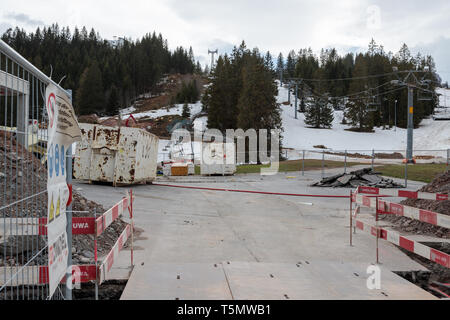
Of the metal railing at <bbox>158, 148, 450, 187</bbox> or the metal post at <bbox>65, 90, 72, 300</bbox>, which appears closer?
the metal post at <bbox>65, 90, 72, 300</bbox>

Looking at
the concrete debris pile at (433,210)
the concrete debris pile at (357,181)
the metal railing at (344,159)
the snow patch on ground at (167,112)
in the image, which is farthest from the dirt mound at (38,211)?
the snow patch on ground at (167,112)

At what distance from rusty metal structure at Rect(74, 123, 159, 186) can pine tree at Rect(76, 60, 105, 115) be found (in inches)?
3209

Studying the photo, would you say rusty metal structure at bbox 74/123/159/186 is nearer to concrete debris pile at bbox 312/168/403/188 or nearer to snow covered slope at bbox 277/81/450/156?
concrete debris pile at bbox 312/168/403/188

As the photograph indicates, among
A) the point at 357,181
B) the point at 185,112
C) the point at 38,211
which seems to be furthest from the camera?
the point at 185,112

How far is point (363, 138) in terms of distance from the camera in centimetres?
6669

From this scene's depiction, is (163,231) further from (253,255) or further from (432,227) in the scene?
(432,227)

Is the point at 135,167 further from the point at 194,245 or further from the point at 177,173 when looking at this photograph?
the point at 177,173

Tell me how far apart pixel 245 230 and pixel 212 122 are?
55.6m

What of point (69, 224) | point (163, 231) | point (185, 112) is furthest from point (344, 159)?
point (185, 112)

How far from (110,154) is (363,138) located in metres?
59.8

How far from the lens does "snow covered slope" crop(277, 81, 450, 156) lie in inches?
2386

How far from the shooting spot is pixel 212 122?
2494 inches

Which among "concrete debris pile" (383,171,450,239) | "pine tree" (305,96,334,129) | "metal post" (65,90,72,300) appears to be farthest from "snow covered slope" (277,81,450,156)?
"metal post" (65,90,72,300)

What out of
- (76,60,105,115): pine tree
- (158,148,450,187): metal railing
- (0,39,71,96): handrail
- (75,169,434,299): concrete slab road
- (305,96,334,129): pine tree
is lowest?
(75,169,434,299): concrete slab road
